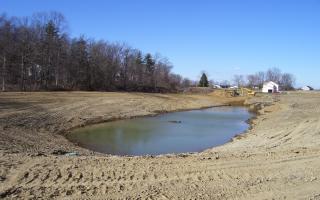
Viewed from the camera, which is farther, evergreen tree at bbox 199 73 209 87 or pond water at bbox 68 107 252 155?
evergreen tree at bbox 199 73 209 87

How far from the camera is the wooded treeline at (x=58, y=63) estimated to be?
6328cm

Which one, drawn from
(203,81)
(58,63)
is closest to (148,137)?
(58,63)

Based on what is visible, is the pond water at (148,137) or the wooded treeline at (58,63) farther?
the wooded treeline at (58,63)

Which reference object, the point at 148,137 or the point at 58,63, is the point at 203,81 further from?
the point at 148,137

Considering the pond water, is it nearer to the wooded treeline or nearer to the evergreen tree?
the wooded treeline

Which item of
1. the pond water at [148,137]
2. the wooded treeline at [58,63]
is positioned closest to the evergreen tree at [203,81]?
the wooded treeline at [58,63]

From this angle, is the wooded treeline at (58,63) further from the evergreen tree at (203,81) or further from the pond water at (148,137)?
the evergreen tree at (203,81)

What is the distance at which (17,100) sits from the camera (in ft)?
131

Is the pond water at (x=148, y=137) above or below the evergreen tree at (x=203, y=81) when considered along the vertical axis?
below

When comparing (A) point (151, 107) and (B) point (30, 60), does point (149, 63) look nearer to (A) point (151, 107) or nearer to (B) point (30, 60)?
(B) point (30, 60)

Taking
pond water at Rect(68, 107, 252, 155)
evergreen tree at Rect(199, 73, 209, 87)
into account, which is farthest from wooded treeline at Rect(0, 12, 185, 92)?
evergreen tree at Rect(199, 73, 209, 87)

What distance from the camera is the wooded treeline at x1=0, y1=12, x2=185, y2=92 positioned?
63281 mm

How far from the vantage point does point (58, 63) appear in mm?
71375

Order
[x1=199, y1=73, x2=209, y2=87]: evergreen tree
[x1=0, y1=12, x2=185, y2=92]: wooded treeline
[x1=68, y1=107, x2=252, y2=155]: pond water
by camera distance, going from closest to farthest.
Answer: [x1=68, y1=107, x2=252, y2=155]: pond water, [x1=0, y1=12, x2=185, y2=92]: wooded treeline, [x1=199, y1=73, x2=209, y2=87]: evergreen tree
